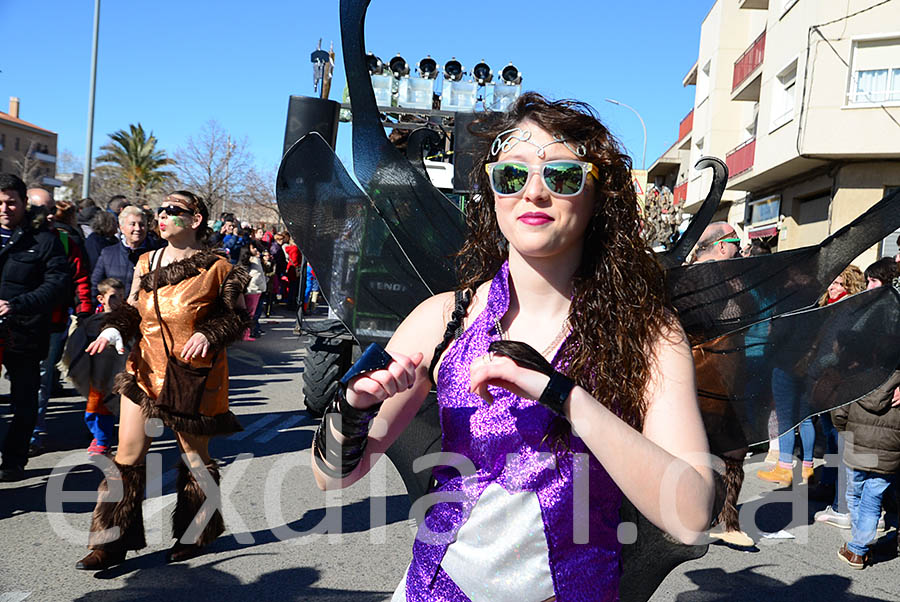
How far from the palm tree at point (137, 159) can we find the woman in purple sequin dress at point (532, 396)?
152 feet

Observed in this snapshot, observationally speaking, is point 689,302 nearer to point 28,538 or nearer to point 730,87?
point 28,538

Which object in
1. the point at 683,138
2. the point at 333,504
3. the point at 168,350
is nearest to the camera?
the point at 168,350

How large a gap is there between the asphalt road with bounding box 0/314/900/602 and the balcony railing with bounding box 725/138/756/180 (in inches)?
738

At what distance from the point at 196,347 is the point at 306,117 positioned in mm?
1518

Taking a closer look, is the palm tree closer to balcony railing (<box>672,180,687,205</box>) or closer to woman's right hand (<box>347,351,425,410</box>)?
balcony railing (<box>672,180,687,205</box>)

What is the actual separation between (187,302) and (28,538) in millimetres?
1691

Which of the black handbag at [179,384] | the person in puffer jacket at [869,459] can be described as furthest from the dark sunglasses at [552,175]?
the person in puffer jacket at [869,459]

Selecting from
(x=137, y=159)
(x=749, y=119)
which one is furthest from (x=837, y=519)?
(x=137, y=159)

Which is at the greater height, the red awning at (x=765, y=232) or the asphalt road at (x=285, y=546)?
the red awning at (x=765, y=232)

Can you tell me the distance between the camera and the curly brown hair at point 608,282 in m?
1.66

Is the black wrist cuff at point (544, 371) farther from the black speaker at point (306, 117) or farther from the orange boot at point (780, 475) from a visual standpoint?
the orange boot at point (780, 475)

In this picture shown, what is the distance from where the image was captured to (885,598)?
425 centimetres

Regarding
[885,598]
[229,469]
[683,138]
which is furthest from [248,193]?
[885,598]

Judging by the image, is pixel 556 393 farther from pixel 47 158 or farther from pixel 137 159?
pixel 47 158
